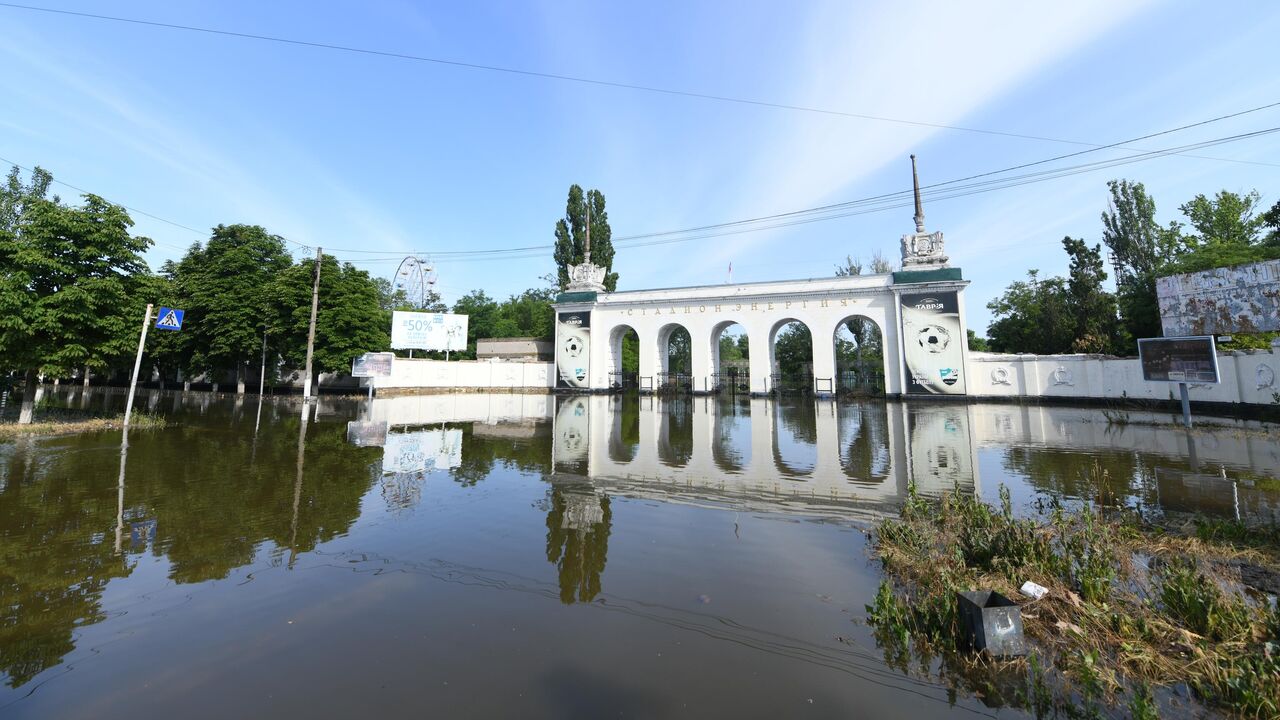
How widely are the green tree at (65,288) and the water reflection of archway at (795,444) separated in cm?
Answer: 1786

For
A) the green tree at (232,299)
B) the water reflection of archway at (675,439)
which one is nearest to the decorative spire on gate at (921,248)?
the water reflection of archway at (675,439)

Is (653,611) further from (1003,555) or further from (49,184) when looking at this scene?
(49,184)

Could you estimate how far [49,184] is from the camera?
30812 millimetres

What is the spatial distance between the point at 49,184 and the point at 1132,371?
61790 millimetres

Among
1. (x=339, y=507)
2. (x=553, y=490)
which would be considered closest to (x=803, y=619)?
(x=553, y=490)

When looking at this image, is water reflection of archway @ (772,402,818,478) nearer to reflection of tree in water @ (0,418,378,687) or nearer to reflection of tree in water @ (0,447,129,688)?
reflection of tree in water @ (0,418,378,687)

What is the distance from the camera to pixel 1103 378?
2258cm

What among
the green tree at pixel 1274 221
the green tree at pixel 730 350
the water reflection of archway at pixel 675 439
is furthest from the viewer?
the green tree at pixel 730 350

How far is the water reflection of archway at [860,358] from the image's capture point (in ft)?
104

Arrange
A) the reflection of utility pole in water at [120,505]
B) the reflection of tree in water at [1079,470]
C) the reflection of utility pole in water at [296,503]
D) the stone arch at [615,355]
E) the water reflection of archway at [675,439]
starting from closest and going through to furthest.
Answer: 1. the reflection of utility pole in water at [296,503]
2. the reflection of utility pole in water at [120,505]
3. the reflection of tree in water at [1079,470]
4. the water reflection of archway at [675,439]
5. the stone arch at [615,355]

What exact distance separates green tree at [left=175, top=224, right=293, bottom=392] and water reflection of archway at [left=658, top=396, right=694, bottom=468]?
79.9ft

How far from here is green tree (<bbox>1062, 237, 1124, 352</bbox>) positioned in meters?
26.9

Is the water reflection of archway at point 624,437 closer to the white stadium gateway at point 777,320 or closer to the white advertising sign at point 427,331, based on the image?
the white stadium gateway at point 777,320

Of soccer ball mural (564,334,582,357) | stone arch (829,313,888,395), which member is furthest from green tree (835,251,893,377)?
soccer ball mural (564,334,582,357)
